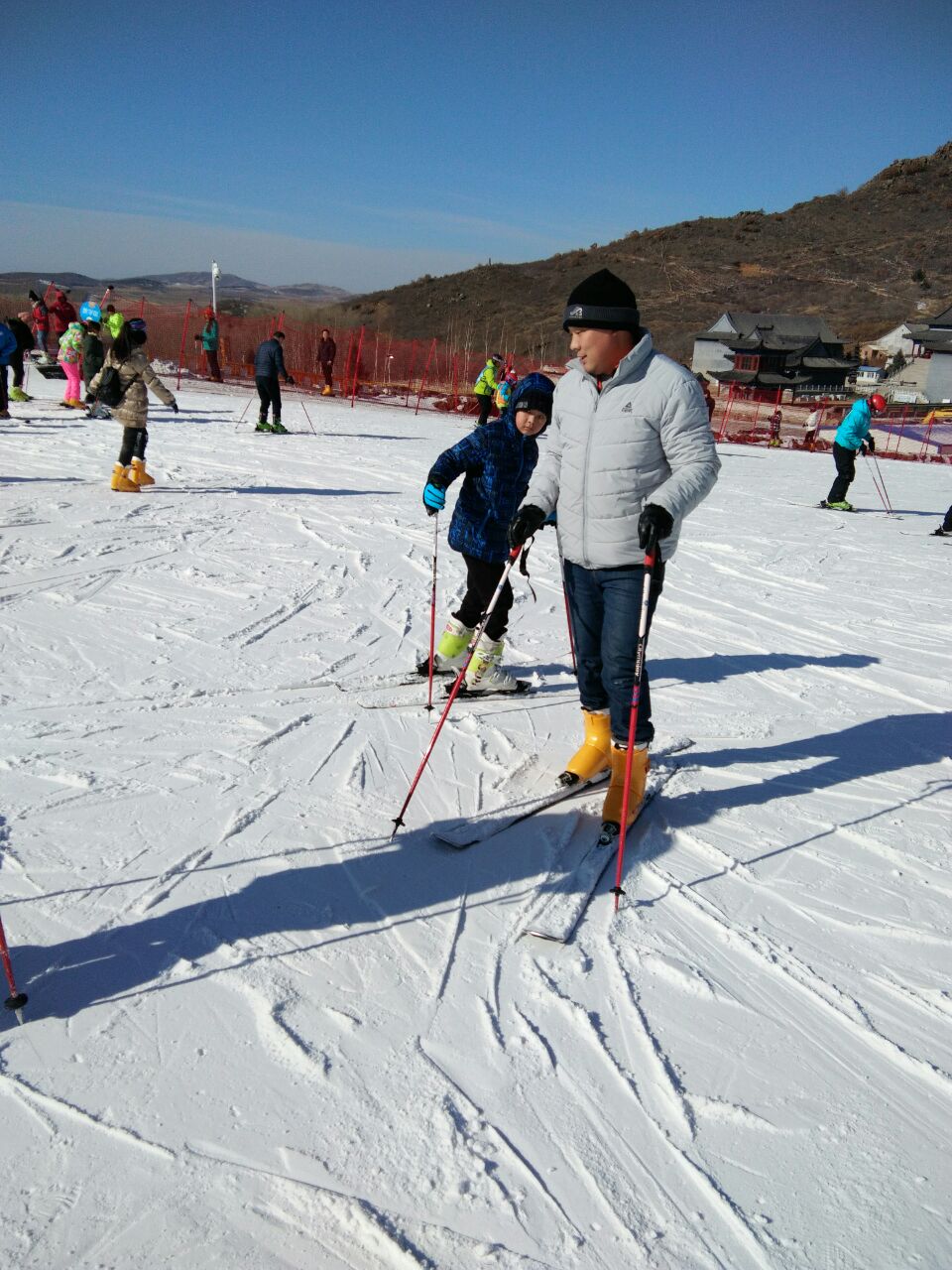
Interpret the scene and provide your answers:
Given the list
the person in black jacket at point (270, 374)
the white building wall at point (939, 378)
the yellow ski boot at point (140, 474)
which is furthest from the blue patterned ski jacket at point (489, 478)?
the white building wall at point (939, 378)

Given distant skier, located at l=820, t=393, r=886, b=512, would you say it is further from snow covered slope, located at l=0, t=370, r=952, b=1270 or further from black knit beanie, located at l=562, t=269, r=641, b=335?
black knit beanie, located at l=562, t=269, r=641, b=335

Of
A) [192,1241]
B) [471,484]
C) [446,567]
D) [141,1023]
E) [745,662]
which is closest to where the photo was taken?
[192,1241]

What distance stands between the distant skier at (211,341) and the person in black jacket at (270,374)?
761cm

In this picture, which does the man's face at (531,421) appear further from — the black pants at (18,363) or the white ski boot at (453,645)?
the black pants at (18,363)

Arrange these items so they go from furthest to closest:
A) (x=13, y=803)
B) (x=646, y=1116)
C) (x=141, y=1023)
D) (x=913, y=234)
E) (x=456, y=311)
Result: (x=913, y=234), (x=456, y=311), (x=13, y=803), (x=141, y=1023), (x=646, y=1116)

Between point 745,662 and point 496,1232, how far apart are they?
172 inches

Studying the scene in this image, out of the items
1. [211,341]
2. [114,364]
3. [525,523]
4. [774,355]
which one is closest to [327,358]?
[211,341]

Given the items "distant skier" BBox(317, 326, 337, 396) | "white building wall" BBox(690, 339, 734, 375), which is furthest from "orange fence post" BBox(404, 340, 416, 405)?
"white building wall" BBox(690, 339, 734, 375)

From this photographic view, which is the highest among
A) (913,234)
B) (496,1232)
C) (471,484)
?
(913,234)

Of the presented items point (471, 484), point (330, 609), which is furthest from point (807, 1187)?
point (330, 609)

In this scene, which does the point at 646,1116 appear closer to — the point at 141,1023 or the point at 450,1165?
the point at 450,1165

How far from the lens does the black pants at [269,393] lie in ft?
45.3

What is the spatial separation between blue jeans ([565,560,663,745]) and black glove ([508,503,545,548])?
0.63ft

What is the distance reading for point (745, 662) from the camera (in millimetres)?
5691
